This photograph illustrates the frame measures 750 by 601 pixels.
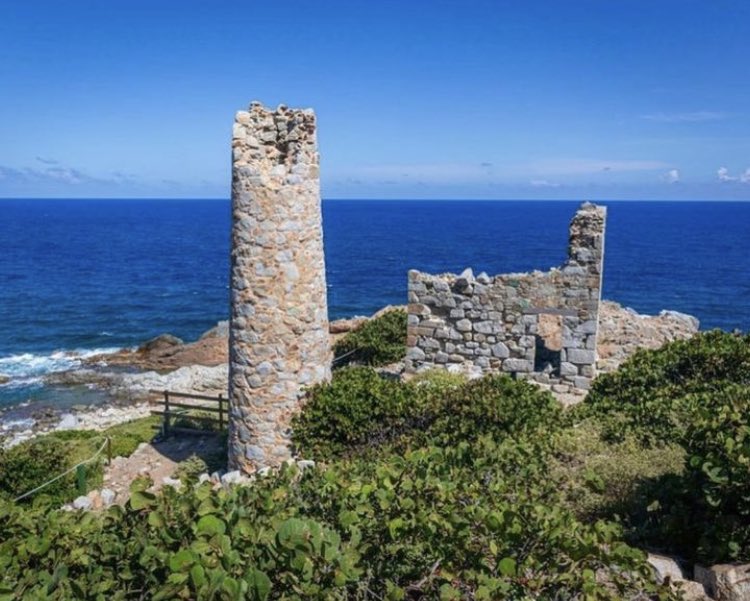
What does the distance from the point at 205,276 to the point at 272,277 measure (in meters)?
59.5

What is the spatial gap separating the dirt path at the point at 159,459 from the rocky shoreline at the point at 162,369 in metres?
4.78

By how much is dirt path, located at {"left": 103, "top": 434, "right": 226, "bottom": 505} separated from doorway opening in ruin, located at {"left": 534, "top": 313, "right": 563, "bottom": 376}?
8222mm

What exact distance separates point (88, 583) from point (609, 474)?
233 inches

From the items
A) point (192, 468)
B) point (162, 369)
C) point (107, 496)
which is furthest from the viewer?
point (162, 369)

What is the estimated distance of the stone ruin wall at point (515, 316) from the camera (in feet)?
52.2

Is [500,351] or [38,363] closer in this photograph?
[500,351]

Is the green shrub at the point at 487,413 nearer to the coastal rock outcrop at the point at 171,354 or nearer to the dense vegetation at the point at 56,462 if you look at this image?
the dense vegetation at the point at 56,462

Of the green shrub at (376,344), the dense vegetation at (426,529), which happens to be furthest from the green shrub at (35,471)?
the green shrub at (376,344)

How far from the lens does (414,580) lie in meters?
5.15

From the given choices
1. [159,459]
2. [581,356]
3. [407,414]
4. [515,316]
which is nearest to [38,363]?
[159,459]

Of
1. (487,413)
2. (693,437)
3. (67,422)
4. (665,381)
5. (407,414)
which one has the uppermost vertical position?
(693,437)

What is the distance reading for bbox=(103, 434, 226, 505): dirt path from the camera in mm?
13680

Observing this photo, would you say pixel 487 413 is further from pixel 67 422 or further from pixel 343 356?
pixel 67 422

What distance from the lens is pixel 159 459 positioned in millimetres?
14797
